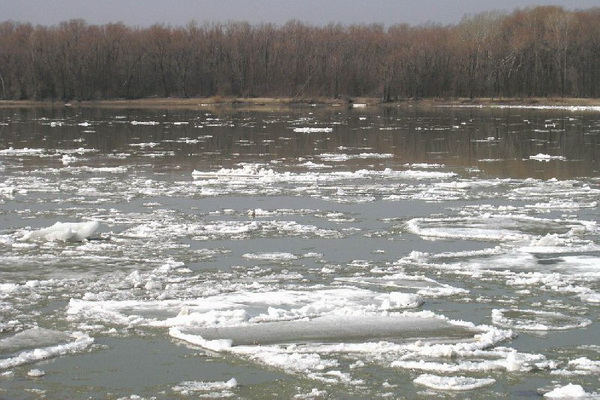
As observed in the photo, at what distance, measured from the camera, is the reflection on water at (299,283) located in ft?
19.4

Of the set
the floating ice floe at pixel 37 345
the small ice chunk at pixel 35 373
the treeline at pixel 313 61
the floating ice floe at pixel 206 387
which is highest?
the treeline at pixel 313 61

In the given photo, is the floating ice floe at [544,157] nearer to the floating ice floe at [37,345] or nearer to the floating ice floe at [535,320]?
the floating ice floe at [535,320]

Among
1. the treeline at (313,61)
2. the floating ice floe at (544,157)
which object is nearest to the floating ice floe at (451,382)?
the floating ice floe at (544,157)

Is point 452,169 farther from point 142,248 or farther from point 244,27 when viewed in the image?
point 244,27

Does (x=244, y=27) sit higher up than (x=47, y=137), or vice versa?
(x=244, y=27)

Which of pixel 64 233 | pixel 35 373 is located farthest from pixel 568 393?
pixel 64 233

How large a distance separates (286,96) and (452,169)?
61691mm

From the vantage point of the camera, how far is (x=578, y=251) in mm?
9773

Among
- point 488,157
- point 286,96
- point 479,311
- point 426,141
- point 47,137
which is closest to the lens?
point 479,311

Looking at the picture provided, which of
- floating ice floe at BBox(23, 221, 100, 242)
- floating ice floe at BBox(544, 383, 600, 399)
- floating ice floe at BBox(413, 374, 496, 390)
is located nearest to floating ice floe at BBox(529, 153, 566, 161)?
floating ice floe at BBox(23, 221, 100, 242)

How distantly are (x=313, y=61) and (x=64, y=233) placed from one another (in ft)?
248

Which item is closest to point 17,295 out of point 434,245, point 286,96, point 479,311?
point 479,311

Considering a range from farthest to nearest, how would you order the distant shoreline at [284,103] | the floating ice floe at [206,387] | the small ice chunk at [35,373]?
the distant shoreline at [284,103], the small ice chunk at [35,373], the floating ice floe at [206,387]

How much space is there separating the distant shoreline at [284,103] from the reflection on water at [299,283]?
4848 centimetres
